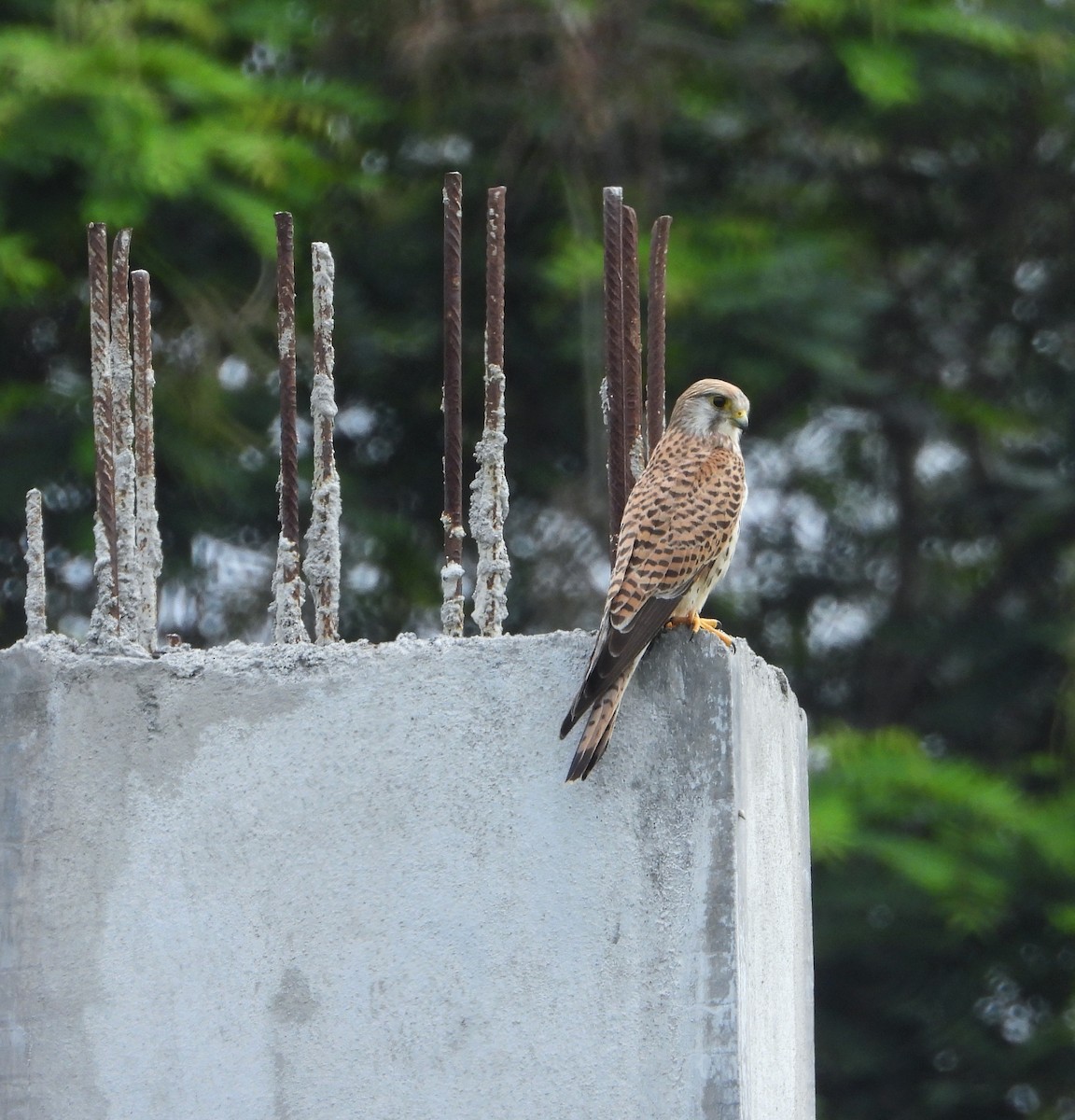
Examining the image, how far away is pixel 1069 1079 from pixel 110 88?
5.30 meters

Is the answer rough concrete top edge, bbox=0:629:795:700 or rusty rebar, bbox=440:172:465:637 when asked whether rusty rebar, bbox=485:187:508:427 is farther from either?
rough concrete top edge, bbox=0:629:795:700

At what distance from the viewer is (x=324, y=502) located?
9.78 ft

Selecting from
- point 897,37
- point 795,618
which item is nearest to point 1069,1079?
point 795,618

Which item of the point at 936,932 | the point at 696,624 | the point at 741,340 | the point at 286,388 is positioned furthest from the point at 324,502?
the point at 936,932

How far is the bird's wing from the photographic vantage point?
8.84 feet

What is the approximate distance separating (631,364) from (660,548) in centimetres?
28

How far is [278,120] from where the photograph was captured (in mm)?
7270

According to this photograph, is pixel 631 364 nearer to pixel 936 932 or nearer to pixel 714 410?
pixel 714 410

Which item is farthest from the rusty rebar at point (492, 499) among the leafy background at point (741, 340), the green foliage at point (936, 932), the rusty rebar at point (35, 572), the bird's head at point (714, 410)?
the green foliage at point (936, 932)

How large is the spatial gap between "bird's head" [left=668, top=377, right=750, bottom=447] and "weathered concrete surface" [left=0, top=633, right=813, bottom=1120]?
1.21 m

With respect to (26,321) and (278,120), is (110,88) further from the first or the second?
(26,321)

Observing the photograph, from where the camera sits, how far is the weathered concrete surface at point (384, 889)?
2.64 metres

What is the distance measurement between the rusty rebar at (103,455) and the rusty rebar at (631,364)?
0.77m

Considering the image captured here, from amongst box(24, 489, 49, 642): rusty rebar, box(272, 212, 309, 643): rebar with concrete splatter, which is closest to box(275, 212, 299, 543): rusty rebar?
box(272, 212, 309, 643): rebar with concrete splatter
